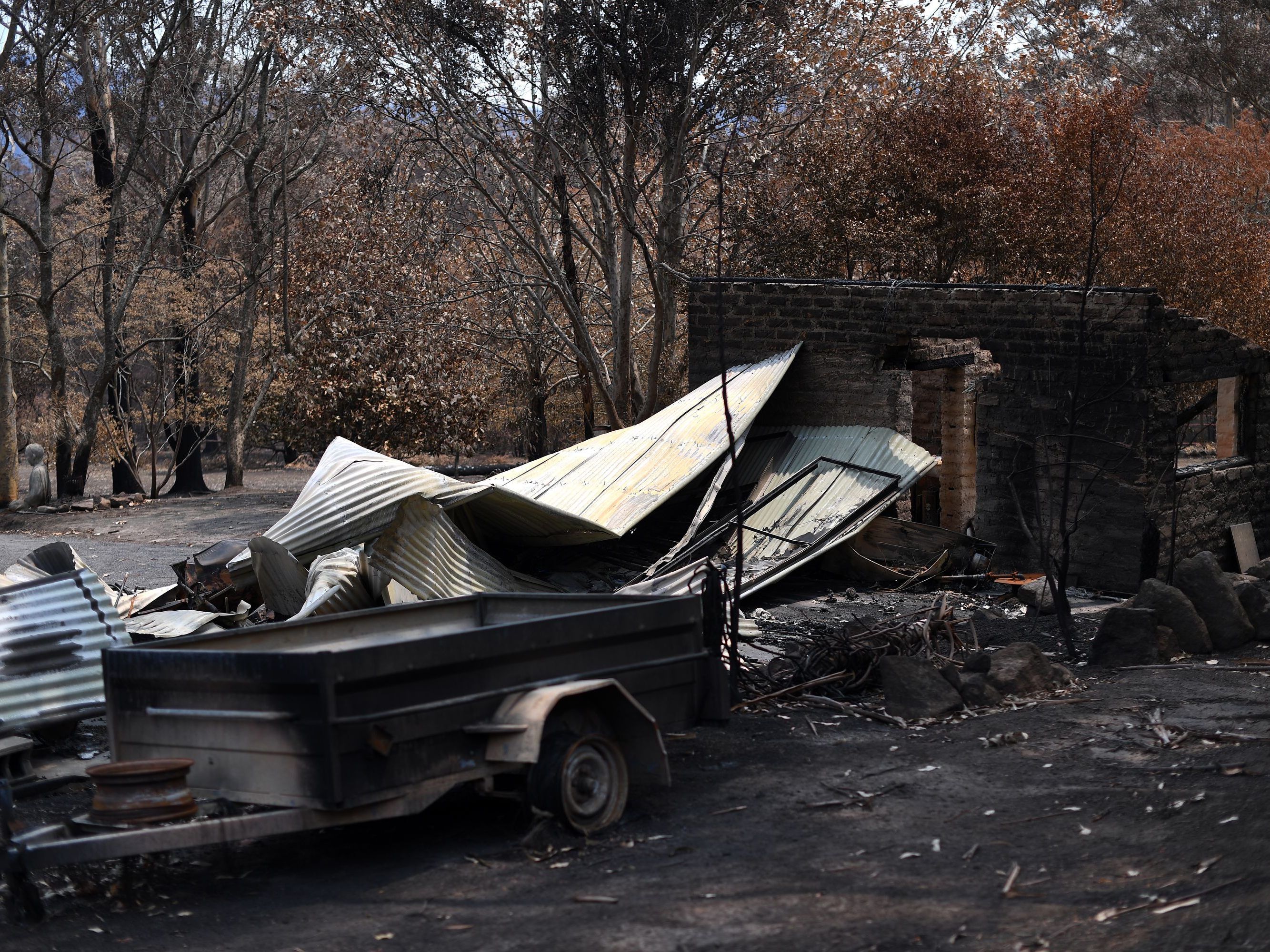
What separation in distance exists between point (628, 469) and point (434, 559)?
2.86m

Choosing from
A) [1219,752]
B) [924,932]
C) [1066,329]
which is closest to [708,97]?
[1066,329]

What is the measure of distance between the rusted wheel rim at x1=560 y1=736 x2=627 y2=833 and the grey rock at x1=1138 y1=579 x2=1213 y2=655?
17.5 ft

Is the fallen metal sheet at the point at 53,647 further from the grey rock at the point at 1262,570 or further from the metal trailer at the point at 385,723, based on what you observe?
the grey rock at the point at 1262,570

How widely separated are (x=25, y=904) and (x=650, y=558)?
25.4 ft

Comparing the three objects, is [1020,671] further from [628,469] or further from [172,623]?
[172,623]

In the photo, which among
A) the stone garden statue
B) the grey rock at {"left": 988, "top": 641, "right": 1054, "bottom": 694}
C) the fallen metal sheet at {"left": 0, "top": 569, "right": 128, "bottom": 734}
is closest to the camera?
the fallen metal sheet at {"left": 0, "top": 569, "right": 128, "bottom": 734}

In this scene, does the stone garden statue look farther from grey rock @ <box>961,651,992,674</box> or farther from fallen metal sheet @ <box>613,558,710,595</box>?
grey rock @ <box>961,651,992,674</box>

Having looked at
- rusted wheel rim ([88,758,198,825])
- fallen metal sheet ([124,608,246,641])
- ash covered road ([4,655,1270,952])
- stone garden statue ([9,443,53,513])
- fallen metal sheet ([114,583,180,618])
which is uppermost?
stone garden statue ([9,443,53,513])

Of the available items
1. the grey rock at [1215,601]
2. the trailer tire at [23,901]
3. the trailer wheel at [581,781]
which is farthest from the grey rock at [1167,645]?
the trailer tire at [23,901]

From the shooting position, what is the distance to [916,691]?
7.47 meters

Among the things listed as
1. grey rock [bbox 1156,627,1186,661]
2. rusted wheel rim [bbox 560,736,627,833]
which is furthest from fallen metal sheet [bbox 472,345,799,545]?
rusted wheel rim [bbox 560,736,627,833]

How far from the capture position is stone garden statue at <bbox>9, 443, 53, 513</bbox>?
2361 centimetres

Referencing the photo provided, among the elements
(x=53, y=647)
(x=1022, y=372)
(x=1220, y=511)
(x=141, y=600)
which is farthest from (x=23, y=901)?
(x=1220, y=511)

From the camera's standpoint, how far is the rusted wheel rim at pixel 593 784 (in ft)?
16.9
